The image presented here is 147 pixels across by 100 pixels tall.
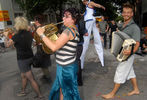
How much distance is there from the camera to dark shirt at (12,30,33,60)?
3049 mm

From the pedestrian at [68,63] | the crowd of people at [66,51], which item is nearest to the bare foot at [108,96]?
the crowd of people at [66,51]

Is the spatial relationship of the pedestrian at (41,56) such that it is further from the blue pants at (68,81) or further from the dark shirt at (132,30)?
the dark shirt at (132,30)

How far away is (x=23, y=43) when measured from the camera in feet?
10.1

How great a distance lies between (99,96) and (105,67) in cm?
193

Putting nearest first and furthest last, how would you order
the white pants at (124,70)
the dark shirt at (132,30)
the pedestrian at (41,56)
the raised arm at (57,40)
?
the raised arm at (57,40)
the dark shirt at (132,30)
the white pants at (124,70)
the pedestrian at (41,56)

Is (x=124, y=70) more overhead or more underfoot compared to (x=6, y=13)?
more underfoot

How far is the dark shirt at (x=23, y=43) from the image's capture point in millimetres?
3049

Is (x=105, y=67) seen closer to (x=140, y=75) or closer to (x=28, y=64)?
(x=140, y=75)

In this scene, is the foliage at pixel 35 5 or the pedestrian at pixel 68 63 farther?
the foliage at pixel 35 5

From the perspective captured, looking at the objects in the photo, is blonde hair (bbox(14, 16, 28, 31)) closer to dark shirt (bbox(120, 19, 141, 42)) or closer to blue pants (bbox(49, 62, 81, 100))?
blue pants (bbox(49, 62, 81, 100))

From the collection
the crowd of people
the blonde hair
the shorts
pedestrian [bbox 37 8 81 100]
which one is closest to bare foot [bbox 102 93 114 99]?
the crowd of people

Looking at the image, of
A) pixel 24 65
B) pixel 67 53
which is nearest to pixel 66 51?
pixel 67 53

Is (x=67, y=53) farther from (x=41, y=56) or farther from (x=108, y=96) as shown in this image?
(x=41, y=56)

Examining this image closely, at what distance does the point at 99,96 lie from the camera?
328cm
